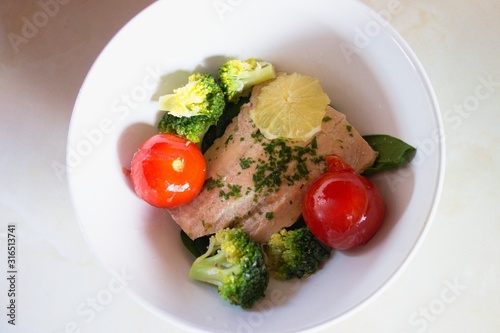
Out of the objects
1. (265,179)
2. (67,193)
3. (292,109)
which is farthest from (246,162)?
(67,193)

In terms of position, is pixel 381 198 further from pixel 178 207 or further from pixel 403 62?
pixel 178 207

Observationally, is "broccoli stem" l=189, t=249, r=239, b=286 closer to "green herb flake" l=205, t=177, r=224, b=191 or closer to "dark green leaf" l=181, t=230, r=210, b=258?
"dark green leaf" l=181, t=230, r=210, b=258

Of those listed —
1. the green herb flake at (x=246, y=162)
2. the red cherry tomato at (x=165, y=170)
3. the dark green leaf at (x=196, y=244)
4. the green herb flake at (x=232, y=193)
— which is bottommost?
the dark green leaf at (x=196, y=244)

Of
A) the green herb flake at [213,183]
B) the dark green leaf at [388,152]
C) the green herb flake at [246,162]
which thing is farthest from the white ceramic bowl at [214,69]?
the green herb flake at [246,162]

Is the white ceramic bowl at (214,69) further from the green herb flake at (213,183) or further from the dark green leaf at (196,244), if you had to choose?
the green herb flake at (213,183)

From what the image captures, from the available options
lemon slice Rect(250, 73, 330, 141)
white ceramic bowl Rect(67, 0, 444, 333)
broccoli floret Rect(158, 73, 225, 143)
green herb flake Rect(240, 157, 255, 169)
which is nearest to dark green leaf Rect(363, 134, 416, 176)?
white ceramic bowl Rect(67, 0, 444, 333)

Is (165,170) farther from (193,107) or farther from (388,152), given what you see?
(388,152)

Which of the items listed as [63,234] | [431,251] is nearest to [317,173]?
[431,251]
